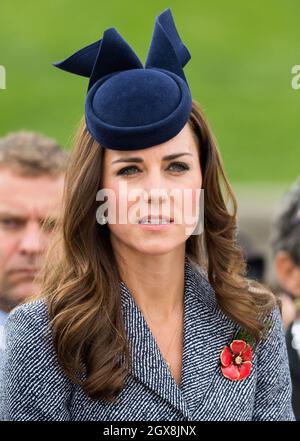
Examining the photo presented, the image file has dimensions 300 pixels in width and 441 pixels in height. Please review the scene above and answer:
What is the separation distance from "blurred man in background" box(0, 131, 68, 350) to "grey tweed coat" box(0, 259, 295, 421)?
71 centimetres

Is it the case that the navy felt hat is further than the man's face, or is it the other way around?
the man's face

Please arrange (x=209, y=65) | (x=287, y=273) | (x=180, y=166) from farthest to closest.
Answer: (x=209, y=65)
(x=287, y=273)
(x=180, y=166)

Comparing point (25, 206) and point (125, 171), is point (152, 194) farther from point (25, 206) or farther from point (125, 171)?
point (25, 206)

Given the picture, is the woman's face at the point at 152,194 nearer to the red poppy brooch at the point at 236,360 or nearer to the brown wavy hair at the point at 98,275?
the brown wavy hair at the point at 98,275

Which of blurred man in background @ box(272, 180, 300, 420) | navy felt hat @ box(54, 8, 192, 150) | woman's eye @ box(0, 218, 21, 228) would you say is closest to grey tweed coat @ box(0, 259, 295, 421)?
navy felt hat @ box(54, 8, 192, 150)

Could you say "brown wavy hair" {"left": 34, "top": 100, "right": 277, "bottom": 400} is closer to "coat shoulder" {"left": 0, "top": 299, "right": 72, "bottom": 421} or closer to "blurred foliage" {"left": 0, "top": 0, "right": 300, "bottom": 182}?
"coat shoulder" {"left": 0, "top": 299, "right": 72, "bottom": 421}

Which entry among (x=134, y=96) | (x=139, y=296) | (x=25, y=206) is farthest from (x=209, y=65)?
(x=134, y=96)

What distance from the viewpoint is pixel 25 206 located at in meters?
4.41

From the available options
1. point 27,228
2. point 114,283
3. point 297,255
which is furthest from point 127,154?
point 297,255

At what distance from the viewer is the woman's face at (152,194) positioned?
325cm

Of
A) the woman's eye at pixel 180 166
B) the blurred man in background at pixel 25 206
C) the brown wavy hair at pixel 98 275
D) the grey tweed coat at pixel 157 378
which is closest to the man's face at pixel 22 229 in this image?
the blurred man in background at pixel 25 206

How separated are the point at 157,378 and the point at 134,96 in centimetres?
80

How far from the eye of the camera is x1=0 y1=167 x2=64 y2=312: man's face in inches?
167

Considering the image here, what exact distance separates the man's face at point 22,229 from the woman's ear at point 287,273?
3.53 feet
